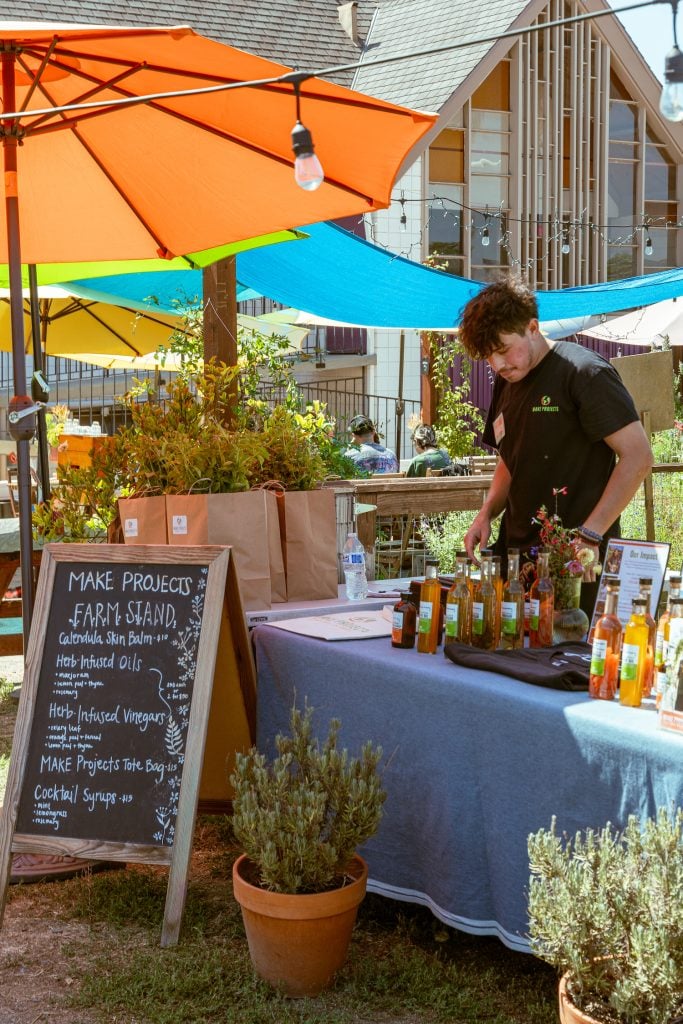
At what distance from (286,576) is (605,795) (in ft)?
5.37

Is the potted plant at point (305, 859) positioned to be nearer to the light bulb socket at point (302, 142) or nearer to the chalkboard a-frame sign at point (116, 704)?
the chalkboard a-frame sign at point (116, 704)

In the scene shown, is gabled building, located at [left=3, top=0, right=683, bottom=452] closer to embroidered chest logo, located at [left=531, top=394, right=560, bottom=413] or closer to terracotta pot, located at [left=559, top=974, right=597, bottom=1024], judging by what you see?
embroidered chest logo, located at [left=531, top=394, right=560, bottom=413]

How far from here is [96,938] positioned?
10.6ft

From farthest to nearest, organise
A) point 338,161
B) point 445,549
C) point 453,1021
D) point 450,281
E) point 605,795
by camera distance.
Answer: point 450,281, point 445,549, point 338,161, point 453,1021, point 605,795

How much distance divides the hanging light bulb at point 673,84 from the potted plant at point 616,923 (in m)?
1.33

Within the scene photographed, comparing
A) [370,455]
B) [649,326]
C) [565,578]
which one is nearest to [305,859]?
[565,578]

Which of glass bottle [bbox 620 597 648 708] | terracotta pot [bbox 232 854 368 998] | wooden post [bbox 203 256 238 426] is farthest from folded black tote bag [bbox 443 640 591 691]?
wooden post [bbox 203 256 238 426]

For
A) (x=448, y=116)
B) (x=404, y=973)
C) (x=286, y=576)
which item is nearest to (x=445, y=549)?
(x=286, y=576)

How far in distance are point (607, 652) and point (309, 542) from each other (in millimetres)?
1474

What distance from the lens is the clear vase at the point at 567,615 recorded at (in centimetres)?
300

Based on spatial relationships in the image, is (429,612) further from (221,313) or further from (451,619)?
(221,313)

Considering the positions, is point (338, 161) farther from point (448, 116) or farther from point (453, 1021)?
point (448, 116)

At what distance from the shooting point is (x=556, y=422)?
3523 millimetres

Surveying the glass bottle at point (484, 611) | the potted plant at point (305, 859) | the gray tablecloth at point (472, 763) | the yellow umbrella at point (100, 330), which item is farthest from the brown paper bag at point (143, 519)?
the yellow umbrella at point (100, 330)
